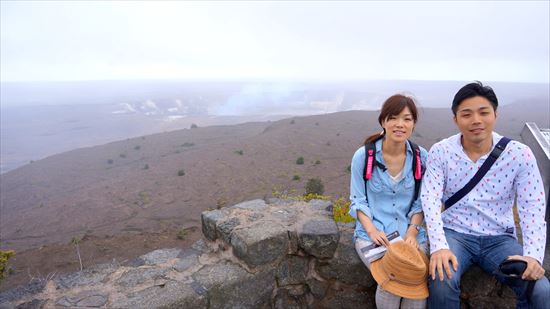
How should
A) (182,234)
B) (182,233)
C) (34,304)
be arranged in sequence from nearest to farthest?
(34,304) < (182,234) < (182,233)

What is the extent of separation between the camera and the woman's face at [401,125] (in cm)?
243

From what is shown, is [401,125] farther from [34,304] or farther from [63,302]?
[34,304]

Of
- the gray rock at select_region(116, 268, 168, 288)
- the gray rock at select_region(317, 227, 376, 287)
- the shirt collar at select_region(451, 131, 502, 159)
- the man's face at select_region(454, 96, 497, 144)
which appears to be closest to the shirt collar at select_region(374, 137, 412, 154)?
the shirt collar at select_region(451, 131, 502, 159)

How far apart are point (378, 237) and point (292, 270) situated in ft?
2.55

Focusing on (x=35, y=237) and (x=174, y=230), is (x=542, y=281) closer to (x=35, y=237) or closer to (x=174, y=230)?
(x=174, y=230)

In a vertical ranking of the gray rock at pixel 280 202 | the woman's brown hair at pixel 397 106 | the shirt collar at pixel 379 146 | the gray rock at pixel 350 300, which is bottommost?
the gray rock at pixel 350 300

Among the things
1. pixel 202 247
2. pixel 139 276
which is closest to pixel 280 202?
pixel 202 247

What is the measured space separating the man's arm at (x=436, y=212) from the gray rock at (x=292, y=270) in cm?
102

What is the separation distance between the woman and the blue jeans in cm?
24

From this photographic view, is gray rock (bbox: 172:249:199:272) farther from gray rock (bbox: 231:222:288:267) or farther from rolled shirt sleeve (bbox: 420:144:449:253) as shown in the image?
rolled shirt sleeve (bbox: 420:144:449:253)

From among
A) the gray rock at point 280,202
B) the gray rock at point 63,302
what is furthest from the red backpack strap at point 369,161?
the gray rock at point 63,302

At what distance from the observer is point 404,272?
2.12 meters

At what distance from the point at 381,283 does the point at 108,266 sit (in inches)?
80.0

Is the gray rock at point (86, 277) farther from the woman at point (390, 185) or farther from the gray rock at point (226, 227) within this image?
the woman at point (390, 185)
